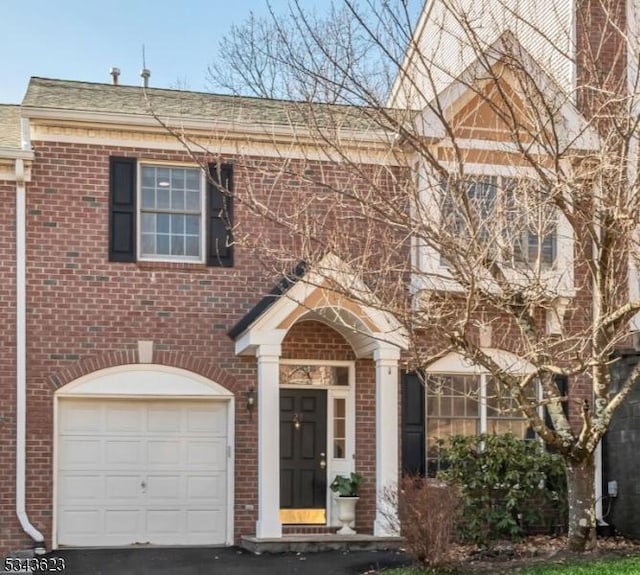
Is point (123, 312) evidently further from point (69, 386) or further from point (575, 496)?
point (575, 496)

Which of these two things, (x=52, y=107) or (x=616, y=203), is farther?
(x=52, y=107)

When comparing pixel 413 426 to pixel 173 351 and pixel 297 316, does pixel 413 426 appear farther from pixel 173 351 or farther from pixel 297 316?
pixel 173 351

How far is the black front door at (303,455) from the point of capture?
1407 centimetres

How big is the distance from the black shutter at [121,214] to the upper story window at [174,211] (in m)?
0.01

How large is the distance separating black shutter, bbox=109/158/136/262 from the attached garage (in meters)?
1.65

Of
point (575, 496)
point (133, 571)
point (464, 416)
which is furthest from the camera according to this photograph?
point (464, 416)

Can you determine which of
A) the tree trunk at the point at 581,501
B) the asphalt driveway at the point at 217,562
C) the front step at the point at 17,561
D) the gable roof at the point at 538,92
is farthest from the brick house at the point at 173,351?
the tree trunk at the point at 581,501

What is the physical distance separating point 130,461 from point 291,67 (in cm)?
637

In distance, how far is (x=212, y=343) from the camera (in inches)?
544

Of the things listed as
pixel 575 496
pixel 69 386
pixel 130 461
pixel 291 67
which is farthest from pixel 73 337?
pixel 575 496

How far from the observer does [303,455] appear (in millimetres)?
14172

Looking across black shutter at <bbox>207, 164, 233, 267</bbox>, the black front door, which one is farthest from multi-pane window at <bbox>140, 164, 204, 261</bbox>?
the black front door

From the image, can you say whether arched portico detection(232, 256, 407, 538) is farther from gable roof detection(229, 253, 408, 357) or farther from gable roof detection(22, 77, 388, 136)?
gable roof detection(22, 77, 388, 136)

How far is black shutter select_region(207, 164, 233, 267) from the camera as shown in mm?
13867
